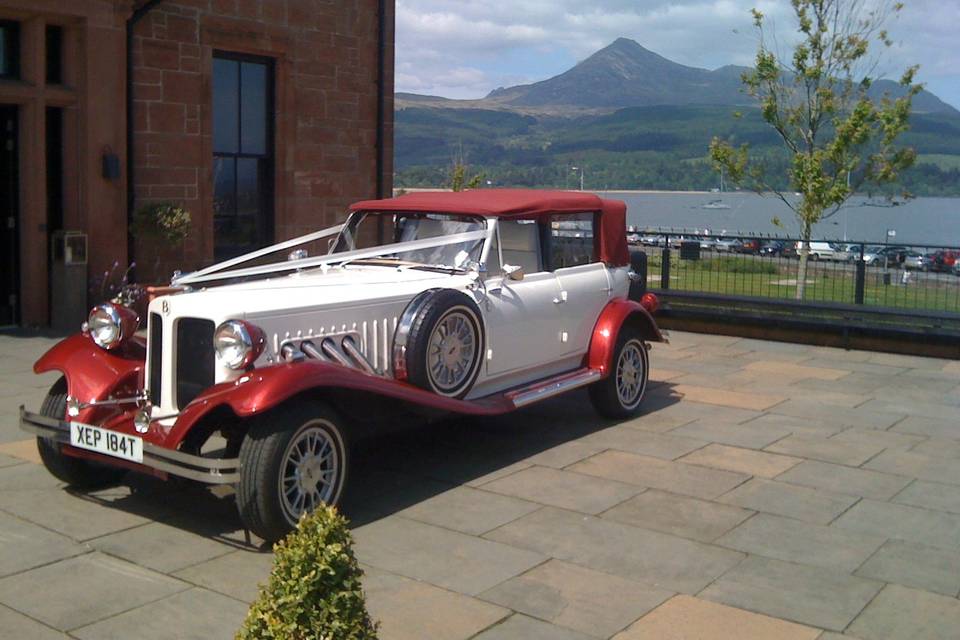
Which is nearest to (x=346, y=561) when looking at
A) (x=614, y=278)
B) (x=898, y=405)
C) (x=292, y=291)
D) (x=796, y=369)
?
(x=292, y=291)

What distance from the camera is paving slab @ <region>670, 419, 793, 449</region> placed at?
313 inches

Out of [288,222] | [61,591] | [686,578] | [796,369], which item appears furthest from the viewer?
[288,222]

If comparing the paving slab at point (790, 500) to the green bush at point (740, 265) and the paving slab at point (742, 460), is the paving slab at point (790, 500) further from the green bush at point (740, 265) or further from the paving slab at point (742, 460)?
the green bush at point (740, 265)

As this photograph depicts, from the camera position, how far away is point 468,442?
25.6 ft

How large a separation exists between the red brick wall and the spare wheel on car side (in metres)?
7.02

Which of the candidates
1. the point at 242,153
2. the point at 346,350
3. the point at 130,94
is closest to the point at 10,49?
the point at 130,94

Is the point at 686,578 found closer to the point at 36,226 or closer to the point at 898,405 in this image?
the point at 898,405

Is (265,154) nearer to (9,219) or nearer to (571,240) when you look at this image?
(9,219)

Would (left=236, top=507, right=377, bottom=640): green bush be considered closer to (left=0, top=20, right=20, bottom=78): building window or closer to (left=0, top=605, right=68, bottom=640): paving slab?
(left=0, top=605, right=68, bottom=640): paving slab

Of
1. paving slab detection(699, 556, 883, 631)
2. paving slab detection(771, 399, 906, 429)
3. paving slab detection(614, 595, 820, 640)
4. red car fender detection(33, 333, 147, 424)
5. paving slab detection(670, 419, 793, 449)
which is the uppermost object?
red car fender detection(33, 333, 147, 424)

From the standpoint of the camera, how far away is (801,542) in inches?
225

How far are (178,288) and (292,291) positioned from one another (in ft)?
2.55

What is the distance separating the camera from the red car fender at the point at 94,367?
6133 mm

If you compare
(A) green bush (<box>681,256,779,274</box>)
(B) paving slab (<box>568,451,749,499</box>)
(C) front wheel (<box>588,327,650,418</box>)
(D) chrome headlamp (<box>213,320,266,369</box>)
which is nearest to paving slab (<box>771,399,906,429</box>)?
(C) front wheel (<box>588,327,650,418</box>)
